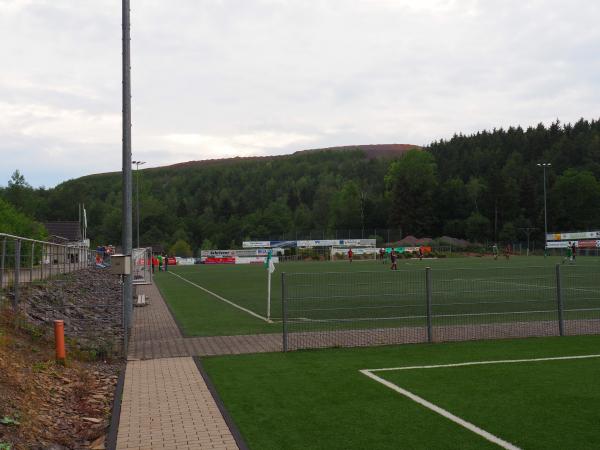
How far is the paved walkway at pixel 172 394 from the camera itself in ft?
20.5

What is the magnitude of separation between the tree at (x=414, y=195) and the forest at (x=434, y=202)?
0.21m

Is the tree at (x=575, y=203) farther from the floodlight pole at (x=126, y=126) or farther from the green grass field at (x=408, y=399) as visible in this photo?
the green grass field at (x=408, y=399)

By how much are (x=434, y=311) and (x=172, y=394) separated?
10.4 m

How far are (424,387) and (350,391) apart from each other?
100 cm

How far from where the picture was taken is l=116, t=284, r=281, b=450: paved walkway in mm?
6234

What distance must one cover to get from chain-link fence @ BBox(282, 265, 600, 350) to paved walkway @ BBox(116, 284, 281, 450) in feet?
4.01

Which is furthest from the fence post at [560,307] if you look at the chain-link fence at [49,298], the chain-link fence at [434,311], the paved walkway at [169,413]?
the chain-link fence at [49,298]

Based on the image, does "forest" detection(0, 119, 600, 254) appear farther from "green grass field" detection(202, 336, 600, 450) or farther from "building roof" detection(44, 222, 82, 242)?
"green grass field" detection(202, 336, 600, 450)

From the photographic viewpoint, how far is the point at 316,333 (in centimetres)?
1323

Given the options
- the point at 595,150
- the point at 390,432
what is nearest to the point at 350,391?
the point at 390,432

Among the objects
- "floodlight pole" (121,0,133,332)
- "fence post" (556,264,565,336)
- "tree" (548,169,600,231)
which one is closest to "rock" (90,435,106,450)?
"floodlight pole" (121,0,133,332)

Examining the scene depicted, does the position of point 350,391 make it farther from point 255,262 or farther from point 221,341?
point 255,262

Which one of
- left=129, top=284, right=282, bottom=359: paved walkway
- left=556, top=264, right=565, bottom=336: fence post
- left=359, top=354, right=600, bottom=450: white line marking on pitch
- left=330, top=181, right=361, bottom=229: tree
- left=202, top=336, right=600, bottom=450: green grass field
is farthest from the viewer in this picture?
left=330, top=181, right=361, bottom=229: tree

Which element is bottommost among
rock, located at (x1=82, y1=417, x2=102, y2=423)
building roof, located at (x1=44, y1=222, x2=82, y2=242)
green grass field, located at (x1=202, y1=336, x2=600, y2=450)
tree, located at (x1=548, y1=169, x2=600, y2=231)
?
rock, located at (x1=82, y1=417, x2=102, y2=423)
